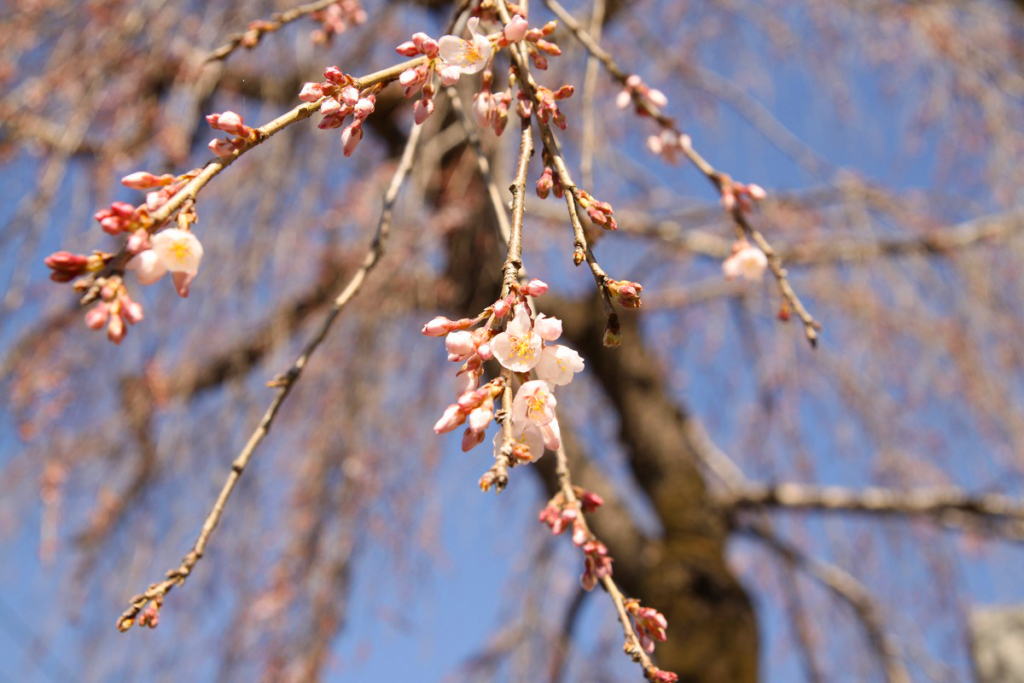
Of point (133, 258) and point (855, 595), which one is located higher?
point (855, 595)

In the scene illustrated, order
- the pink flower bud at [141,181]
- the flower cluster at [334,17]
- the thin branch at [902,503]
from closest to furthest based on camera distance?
the pink flower bud at [141,181], the flower cluster at [334,17], the thin branch at [902,503]

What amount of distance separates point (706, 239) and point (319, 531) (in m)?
1.56

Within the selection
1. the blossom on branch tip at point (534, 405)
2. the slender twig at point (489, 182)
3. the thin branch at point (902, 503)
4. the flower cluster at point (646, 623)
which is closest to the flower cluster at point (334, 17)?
the slender twig at point (489, 182)

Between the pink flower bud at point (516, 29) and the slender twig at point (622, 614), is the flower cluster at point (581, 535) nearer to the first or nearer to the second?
the slender twig at point (622, 614)

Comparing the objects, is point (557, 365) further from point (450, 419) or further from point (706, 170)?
point (706, 170)

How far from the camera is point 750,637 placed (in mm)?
2402

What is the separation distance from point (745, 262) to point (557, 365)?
1.89ft

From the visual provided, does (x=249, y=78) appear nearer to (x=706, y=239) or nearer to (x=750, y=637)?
(x=706, y=239)

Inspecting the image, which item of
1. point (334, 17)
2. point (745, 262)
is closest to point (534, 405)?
point (745, 262)

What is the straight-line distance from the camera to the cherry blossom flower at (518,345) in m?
0.60

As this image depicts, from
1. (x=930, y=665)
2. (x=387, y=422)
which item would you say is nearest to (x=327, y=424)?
(x=387, y=422)

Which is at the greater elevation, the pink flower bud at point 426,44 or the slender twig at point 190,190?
the pink flower bud at point 426,44

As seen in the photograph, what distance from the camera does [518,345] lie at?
0.61m

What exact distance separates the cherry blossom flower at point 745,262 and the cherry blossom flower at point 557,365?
0.54 metres
